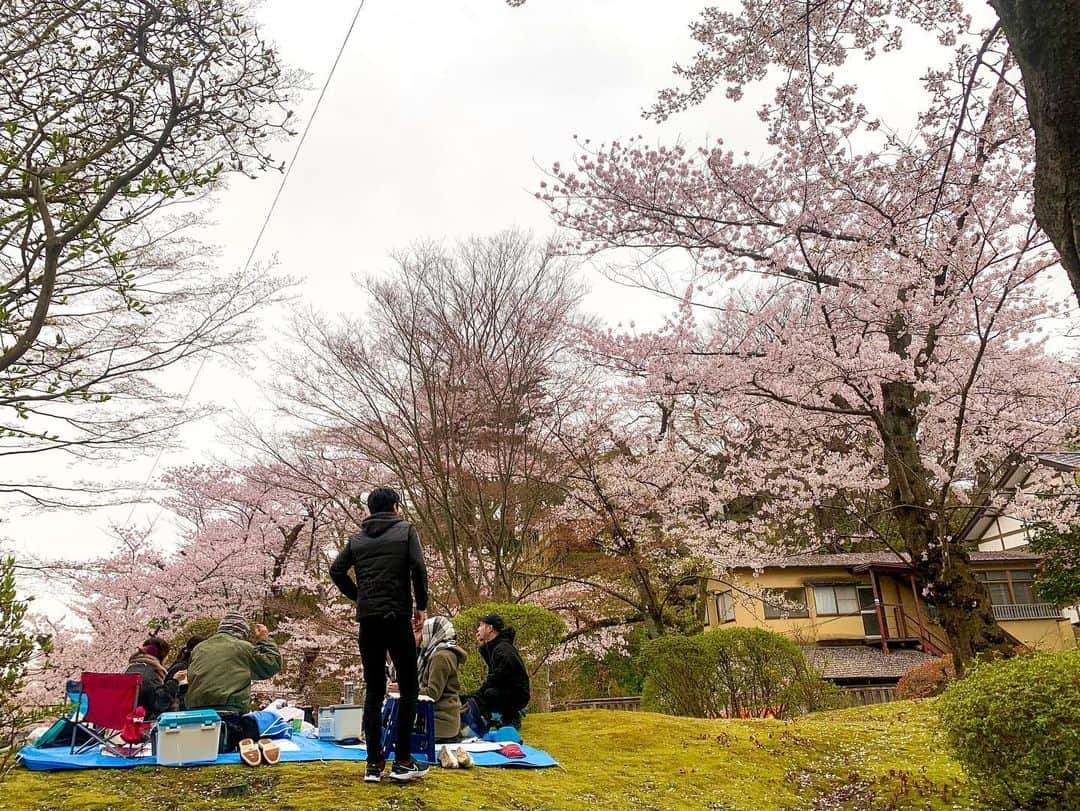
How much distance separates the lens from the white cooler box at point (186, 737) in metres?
4.51

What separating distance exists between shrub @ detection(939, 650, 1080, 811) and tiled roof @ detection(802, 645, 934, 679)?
1391cm

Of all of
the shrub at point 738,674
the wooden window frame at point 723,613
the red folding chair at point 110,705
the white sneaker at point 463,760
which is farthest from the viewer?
the wooden window frame at point 723,613

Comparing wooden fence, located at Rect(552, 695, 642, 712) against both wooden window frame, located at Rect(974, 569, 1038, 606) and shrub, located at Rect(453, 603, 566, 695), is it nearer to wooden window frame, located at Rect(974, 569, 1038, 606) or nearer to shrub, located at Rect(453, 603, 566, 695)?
shrub, located at Rect(453, 603, 566, 695)

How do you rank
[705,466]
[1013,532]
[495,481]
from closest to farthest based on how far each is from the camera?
[495,481] → [705,466] → [1013,532]

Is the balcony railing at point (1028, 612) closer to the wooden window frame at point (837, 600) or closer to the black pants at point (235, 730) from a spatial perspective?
the wooden window frame at point (837, 600)

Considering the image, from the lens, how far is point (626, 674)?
16.6 m

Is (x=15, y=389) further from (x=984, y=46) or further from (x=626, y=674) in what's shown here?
(x=626, y=674)

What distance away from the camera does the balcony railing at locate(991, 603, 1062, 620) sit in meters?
A: 19.2

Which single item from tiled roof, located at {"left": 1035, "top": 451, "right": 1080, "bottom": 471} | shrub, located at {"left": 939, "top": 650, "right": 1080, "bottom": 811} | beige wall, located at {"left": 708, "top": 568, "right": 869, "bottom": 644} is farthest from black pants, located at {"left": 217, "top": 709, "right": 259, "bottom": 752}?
beige wall, located at {"left": 708, "top": 568, "right": 869, "bottom": 644}

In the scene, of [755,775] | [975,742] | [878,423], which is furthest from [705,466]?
[975,742]

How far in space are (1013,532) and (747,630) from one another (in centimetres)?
1685

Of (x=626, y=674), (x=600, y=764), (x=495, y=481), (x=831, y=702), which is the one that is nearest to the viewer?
(x=600, y=764)

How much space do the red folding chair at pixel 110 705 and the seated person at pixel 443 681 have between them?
6.56ft

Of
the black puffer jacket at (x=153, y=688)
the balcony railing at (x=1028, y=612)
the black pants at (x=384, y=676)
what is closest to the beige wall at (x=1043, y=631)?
the balcony railing at (x=1028, y=612)
